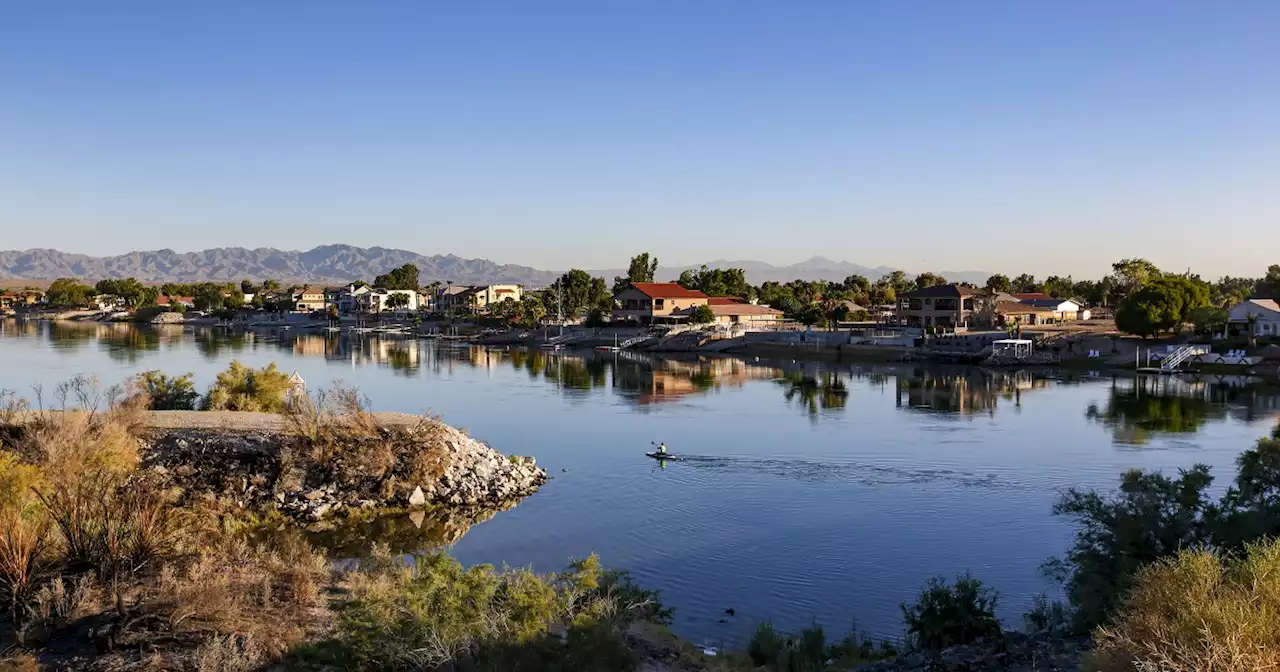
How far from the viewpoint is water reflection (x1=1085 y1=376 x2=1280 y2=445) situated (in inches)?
1523

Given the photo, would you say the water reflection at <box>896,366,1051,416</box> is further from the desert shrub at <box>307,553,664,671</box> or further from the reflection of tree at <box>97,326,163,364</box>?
the reflection of tree at <box>97,326,163,364</box>

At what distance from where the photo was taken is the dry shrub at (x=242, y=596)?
12.0 meters

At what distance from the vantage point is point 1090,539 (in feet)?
49.3

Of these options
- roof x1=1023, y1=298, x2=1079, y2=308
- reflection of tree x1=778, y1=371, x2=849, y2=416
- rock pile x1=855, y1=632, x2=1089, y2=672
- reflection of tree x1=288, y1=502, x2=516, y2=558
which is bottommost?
reflection of tree x1=288, y1=502, x2=516, y2=558

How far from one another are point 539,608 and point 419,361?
2677 inches

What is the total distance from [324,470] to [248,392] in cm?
1085

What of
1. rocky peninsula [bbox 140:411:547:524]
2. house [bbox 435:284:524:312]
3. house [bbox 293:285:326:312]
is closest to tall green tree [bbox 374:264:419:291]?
house [bbox 293:285:326:312]

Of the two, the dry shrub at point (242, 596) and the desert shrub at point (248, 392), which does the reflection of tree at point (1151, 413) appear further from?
the dry shrub at point (242, 596)

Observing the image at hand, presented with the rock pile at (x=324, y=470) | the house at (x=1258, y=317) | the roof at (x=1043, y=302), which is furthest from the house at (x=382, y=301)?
the rock pile at (x=324, y=470)

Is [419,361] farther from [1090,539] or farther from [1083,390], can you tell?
[1090,539]

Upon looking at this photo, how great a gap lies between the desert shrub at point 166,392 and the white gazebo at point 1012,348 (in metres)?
55.5

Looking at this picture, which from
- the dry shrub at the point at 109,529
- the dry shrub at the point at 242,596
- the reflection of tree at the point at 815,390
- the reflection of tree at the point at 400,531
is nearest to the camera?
the dry shrub at the point at 242,596

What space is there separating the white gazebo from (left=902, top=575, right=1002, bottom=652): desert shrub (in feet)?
194

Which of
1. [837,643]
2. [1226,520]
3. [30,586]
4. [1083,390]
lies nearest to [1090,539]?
[1226,520]
